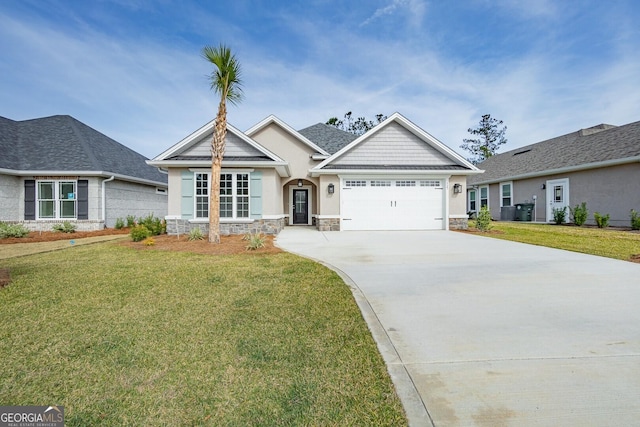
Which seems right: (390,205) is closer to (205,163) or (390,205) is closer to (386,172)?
(386,172)

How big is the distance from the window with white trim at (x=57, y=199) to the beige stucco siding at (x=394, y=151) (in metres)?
12.7

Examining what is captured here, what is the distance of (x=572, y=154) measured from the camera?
57.3ft

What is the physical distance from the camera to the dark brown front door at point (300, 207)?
18.0 m

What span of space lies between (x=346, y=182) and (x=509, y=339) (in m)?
11.2

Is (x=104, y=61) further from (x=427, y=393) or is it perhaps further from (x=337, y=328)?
(x=427, y=393)

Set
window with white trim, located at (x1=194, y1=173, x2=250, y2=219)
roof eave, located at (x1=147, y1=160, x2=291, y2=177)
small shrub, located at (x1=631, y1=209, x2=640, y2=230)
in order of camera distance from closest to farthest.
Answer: roof eave, located at (x1=147, y1=160, x2=291, y2=177) < window with white trim, located at (x1=194, y1=173, x2=250, y2=219) < small shrub, located at (x1=631, y1=209, x2=640, y2=230)

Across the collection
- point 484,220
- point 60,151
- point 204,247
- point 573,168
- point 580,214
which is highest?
point 60,151

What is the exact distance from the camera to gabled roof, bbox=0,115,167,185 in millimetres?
13531

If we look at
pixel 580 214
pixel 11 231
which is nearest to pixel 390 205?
pixel 580 214

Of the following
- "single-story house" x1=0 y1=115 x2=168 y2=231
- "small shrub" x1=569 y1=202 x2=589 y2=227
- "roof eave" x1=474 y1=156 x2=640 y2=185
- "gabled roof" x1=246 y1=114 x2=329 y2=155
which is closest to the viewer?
"single-story house" x1=0 y1=115 x2=168 y2=231

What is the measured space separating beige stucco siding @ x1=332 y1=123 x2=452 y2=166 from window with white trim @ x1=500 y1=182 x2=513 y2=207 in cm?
952

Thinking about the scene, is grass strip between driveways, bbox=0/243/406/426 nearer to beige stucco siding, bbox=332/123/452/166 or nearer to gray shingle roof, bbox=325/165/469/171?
gray shingle roof, bbox=325/165/469/171

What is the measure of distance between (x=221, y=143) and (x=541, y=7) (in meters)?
12.8

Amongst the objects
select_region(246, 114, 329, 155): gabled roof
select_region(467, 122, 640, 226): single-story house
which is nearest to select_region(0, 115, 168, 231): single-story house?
select_region(246, 114, 329, 155): gabled roof
